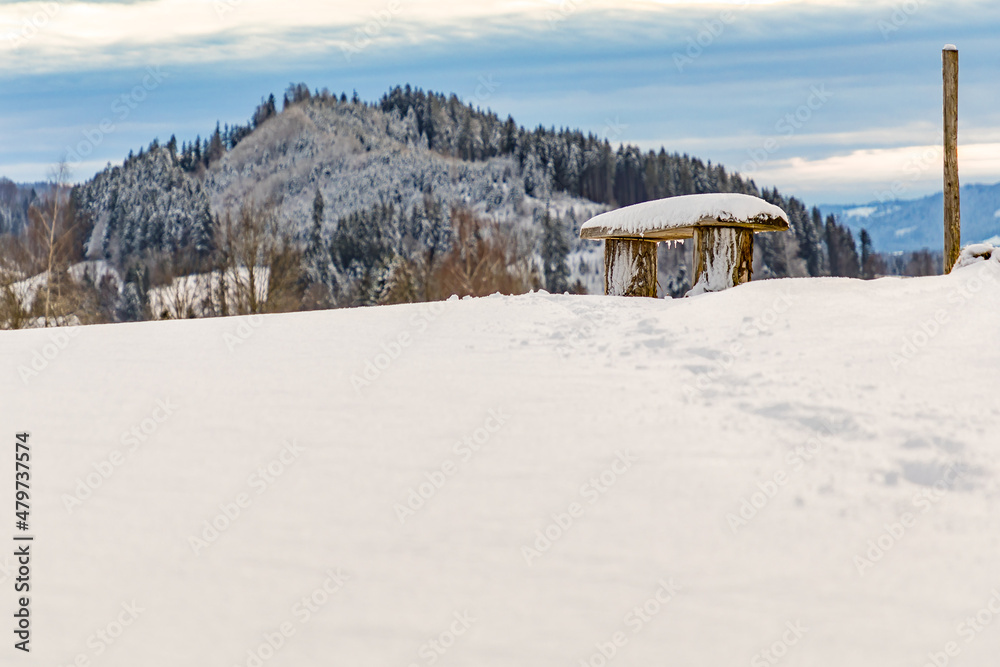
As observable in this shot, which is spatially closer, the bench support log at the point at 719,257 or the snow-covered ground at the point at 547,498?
the snow-covered ground at the point at 547,498

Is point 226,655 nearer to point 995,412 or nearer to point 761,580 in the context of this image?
point 761,580

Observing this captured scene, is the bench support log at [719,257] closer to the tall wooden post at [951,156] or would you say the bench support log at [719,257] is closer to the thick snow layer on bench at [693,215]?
the thick snow layer on bench at [693,215]

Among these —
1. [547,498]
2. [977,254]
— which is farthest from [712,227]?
[547,498]

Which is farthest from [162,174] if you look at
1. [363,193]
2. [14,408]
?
[14,408]

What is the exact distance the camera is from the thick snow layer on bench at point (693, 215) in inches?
369

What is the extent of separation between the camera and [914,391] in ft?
17.5

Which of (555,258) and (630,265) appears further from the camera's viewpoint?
(555,258)

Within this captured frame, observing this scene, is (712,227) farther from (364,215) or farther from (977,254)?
(364,215)

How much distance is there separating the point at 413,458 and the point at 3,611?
7.47 feet

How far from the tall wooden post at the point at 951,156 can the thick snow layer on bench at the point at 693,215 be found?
1682 mm

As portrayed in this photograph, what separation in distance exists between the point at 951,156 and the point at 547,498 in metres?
6.95

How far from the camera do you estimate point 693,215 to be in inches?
372

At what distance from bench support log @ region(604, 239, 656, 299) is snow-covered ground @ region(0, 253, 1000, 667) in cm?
364

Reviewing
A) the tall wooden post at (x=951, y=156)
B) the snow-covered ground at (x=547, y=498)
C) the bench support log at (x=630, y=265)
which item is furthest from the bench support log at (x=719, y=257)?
the snow-covered ground at (x=547, y=498)
